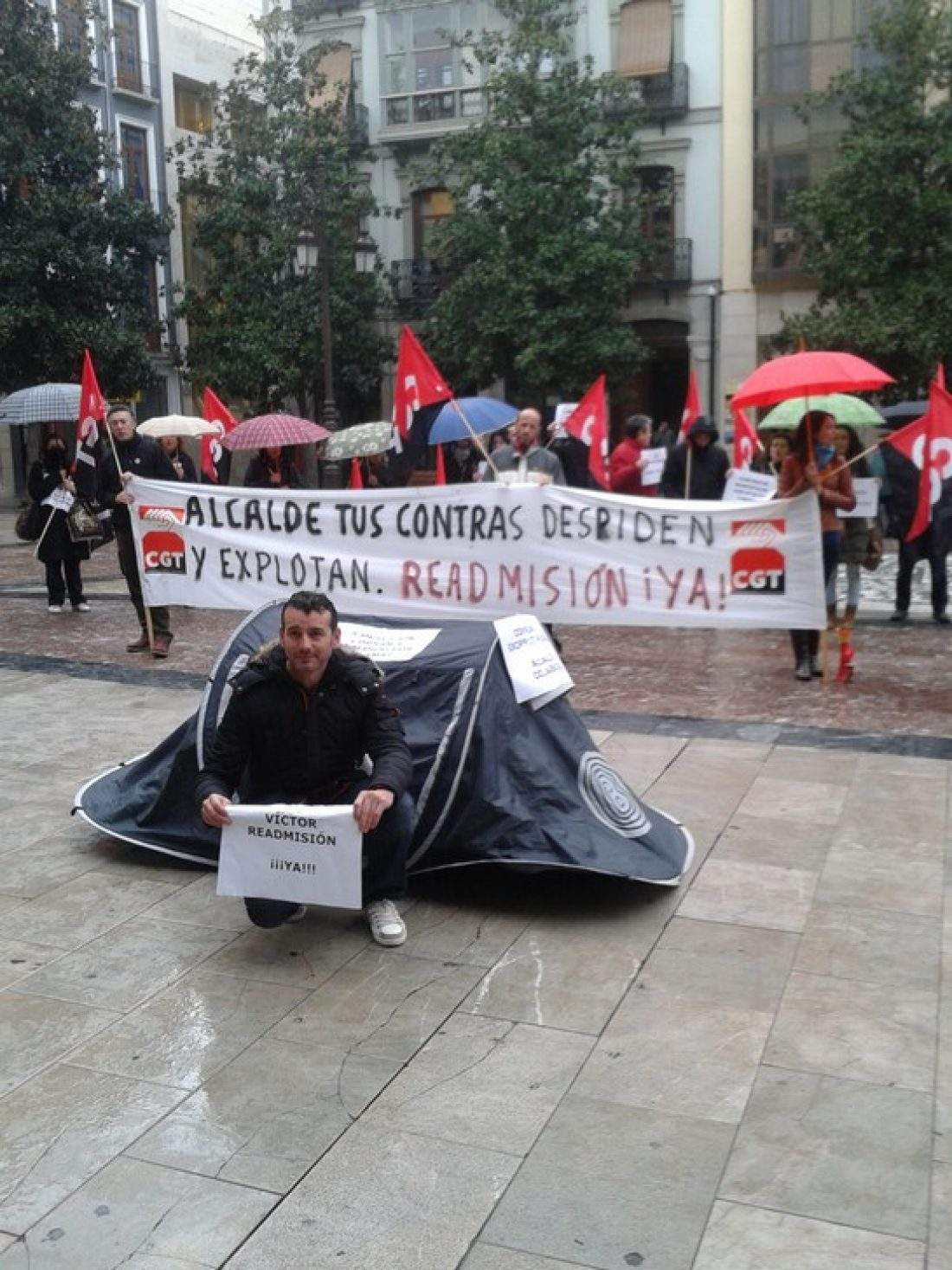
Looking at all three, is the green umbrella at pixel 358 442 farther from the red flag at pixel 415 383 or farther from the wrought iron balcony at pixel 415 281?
the wrought iron balcony at pixel 415 281

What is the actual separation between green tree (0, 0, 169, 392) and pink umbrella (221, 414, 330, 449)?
13.9 m

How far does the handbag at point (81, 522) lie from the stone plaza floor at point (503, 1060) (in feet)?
20.4

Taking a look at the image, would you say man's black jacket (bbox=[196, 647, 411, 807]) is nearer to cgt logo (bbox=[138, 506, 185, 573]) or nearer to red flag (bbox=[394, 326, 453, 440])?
red flag (bbox=[394, 326, 453, 440])

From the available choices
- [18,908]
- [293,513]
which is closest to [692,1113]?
[18,908]

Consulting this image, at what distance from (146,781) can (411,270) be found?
88.8 feet

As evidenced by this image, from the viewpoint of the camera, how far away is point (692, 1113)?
11.5 feet

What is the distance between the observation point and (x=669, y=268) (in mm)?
29094

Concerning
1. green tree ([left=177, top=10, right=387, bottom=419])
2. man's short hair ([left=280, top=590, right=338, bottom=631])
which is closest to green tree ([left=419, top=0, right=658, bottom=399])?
green tree ([left=177, top=10, right=387, bottom=419])

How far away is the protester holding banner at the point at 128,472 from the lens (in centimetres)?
1003

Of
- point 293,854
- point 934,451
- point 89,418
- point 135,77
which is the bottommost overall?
point 293,854

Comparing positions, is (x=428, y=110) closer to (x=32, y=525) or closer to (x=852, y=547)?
(x=32, y=525)

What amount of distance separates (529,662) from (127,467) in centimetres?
575

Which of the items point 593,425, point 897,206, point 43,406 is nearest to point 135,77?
point 43,406

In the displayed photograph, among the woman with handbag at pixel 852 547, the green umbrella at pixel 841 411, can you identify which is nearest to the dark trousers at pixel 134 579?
the woman with handbag at pixel 852 547
